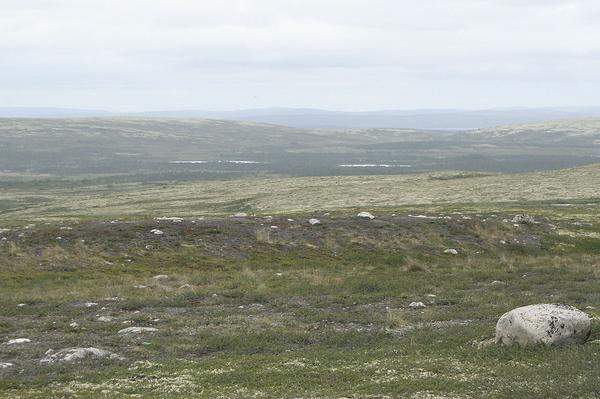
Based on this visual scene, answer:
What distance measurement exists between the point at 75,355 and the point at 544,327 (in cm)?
1628

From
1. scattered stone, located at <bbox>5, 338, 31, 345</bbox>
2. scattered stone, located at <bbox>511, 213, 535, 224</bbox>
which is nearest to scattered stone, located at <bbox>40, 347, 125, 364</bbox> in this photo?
scattered stone, located at <bbox>5, 338, 31, 345</bbox>

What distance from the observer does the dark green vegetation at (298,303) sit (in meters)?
18.8

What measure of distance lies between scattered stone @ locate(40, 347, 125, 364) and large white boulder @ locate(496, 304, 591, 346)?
13613mm

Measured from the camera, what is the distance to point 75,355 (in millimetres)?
21734

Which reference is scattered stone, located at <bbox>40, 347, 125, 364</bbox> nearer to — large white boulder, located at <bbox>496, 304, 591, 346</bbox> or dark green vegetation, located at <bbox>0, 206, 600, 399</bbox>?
dark green vegetation, located at <bbox>0, 206, 600, 399</bbox>

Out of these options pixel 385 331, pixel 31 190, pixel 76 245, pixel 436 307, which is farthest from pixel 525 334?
pixel 31 190

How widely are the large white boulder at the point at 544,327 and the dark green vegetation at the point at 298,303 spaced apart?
20.2 inches

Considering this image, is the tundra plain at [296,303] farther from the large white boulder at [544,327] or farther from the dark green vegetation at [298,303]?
the large white boulder at [544,327]

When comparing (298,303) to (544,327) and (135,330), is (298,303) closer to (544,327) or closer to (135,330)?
(135,330)

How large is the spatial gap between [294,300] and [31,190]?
162 meters

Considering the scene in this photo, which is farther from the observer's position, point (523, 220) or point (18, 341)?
point (523, 220)

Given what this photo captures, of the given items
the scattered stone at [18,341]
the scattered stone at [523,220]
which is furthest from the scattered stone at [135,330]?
the scattered stone at [523,220]

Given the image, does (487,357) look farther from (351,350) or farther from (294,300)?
(294,300)

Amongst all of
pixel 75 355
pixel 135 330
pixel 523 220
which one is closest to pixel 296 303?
pixel 135 330
